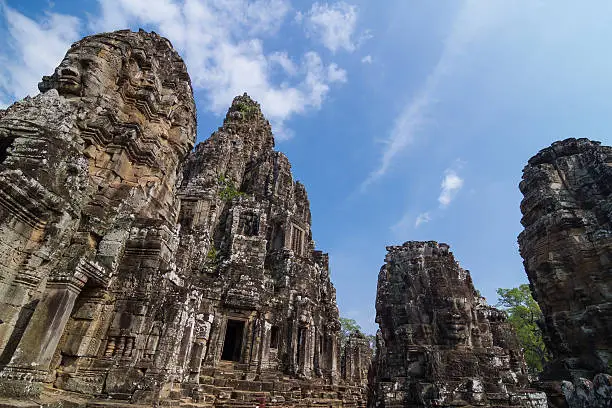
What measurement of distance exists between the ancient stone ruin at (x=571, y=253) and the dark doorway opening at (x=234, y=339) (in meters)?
13.0

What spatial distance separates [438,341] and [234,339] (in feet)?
45.5

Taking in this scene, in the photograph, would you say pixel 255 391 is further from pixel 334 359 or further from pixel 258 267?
pixel 334 359

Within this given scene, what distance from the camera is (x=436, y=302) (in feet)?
27.8

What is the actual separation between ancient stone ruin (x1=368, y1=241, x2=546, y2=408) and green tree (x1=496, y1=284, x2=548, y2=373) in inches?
722

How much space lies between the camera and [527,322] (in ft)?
81.3

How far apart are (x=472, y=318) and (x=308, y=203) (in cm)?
2353

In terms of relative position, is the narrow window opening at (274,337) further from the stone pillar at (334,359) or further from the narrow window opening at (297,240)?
the narrow window opening at (297,240)

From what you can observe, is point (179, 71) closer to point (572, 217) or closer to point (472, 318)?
point (472, 318)

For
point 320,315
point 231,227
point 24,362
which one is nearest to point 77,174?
point 24,362

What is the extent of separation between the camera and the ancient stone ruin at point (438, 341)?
23.7 ft

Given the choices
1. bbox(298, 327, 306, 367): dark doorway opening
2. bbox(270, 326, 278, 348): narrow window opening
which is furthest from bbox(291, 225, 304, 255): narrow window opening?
bbox(270, 326, 278, 348): narrow window opening

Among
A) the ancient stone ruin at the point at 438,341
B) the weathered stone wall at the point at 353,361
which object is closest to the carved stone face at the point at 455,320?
the ancient stone ruin at the point at 438,341

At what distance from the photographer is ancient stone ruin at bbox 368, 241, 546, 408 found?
7.23 m

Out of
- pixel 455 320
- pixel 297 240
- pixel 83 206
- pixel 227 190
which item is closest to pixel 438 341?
pixel 455 320
